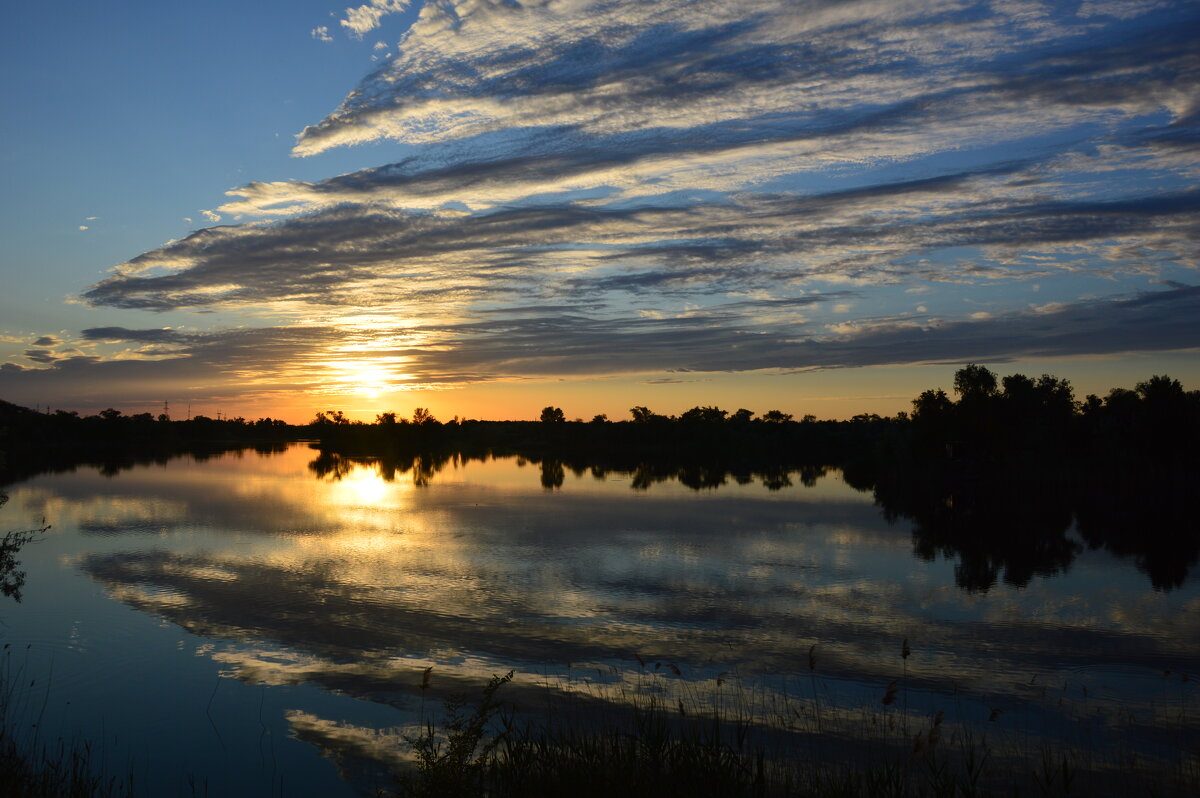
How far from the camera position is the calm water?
11094 millimetres

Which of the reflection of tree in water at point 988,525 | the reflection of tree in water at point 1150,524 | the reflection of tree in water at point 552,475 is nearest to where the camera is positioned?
the reflection of tree in water at point 988,525

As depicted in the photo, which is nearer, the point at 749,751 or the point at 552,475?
the point at 749,751

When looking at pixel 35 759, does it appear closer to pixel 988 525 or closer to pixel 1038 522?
pixel 988 525

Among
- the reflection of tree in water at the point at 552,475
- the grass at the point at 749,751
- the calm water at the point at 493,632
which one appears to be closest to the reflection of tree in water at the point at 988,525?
the calm water at the point at 493,632

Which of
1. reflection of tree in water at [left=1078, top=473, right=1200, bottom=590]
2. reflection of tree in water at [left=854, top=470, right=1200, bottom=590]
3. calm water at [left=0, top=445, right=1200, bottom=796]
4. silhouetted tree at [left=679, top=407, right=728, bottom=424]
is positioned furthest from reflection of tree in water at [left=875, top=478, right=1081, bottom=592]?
silhouetted tree at [left=679, top=407, right=728, bottom=424]

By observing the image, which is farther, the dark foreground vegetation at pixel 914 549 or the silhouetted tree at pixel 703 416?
the silhouetted tree at pixel 703 416

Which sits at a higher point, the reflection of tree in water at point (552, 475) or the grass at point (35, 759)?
the reflection of tree in water at point (552, 475)

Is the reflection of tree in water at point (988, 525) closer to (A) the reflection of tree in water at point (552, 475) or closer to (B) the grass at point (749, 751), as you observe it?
(B) the grass at point (749, 751)

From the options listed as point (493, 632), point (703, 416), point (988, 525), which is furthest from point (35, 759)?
point (703, 416)

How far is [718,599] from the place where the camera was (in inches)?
739

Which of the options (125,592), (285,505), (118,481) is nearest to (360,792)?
(125,592)

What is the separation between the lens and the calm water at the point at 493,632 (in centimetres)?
1109

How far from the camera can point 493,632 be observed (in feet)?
51.4

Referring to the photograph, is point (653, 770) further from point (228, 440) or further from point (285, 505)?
point (228, 440)
